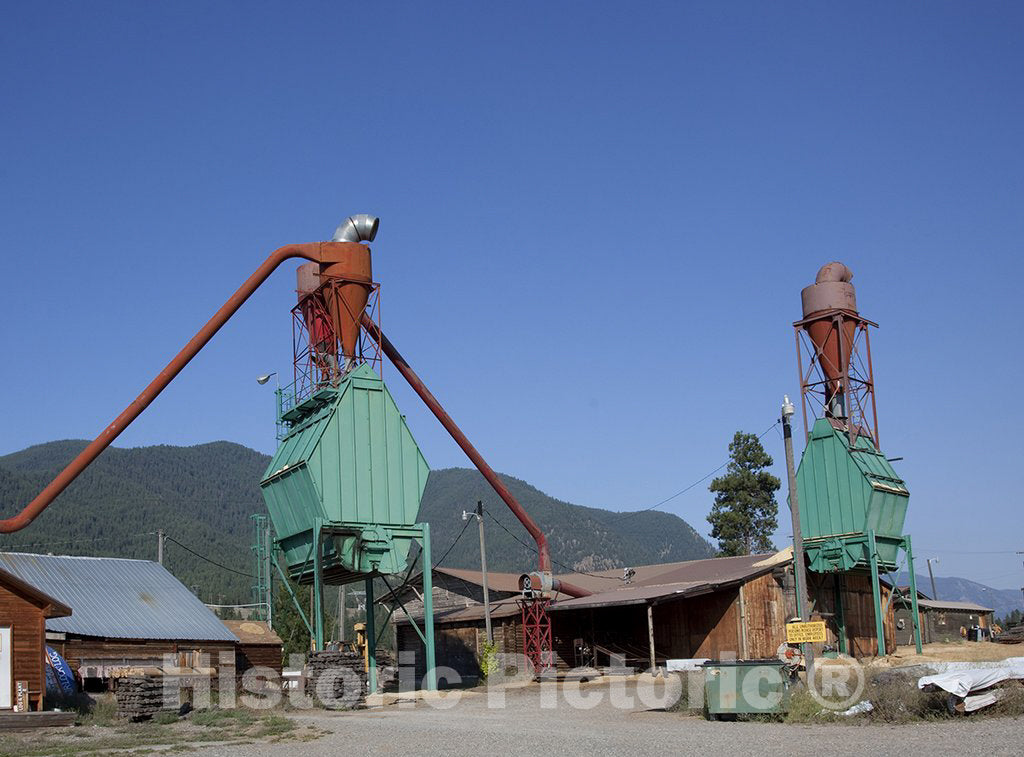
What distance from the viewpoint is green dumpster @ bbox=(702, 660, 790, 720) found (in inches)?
876

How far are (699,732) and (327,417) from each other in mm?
16903

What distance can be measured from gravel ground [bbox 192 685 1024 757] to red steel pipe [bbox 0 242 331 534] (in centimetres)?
1388

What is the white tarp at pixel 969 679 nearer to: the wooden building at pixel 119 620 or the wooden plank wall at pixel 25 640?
the wooden plank wall at pixel 25 640

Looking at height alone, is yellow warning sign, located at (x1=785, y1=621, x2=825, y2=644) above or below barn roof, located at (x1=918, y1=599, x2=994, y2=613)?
above

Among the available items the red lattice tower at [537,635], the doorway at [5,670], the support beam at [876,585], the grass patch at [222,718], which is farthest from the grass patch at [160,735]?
the support beam at [876,585]

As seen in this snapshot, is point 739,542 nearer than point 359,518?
No

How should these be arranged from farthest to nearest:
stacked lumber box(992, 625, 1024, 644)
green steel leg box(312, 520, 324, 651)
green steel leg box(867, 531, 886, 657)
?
1. stacked lumber box(992, 625, 1024, 644)
2. green steel leg box(867, 531, 886, 657)
3. green steel leg box(312, 520, 324, 651)

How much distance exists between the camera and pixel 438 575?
177 ft

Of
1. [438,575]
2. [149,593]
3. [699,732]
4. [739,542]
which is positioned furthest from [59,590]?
[739,542]

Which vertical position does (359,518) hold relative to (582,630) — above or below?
above

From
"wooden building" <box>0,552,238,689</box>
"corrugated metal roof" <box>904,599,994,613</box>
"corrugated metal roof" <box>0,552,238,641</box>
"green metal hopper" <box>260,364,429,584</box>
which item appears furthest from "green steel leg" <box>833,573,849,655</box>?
"corrugated metal roof" <box>904,599,994,613</box>

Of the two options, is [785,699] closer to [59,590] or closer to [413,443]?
[413,443]

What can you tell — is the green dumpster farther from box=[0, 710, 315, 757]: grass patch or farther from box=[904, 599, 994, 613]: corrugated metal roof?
box=[904, 599, 994, 613]: corrugated metal roof

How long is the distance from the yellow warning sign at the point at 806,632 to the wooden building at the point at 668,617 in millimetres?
14644
